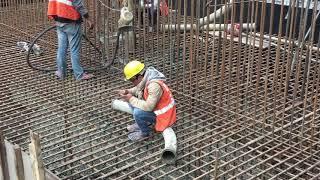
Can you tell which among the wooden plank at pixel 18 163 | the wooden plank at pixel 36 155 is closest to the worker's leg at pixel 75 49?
the wooden plank at pixel 18 163

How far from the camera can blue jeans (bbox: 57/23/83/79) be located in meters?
6.24

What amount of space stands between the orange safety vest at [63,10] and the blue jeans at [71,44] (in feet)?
0.43

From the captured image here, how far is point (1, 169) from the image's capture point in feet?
13.0

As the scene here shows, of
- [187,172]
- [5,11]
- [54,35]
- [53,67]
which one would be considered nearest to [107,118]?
[187,172]

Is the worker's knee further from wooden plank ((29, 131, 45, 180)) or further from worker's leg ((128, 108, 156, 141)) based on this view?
wooden plank ((29, 131, 45, 180))

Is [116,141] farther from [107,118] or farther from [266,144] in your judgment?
[266,144]

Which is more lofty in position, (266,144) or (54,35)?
(54,35)

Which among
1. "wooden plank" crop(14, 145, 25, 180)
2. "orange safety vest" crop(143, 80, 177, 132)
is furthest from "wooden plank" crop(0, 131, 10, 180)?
"orange safety vest" crop(143, 80, 177, 132)

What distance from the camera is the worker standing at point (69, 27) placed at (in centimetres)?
604

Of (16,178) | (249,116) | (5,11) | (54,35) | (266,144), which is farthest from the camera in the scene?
(5,11)

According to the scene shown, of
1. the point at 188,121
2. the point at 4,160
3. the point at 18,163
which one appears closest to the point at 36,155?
the point at 18,163

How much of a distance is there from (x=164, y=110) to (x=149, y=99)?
197 mm

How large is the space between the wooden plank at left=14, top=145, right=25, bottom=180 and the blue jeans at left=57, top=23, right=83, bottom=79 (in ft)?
8.88

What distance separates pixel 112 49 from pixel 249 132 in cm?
298
